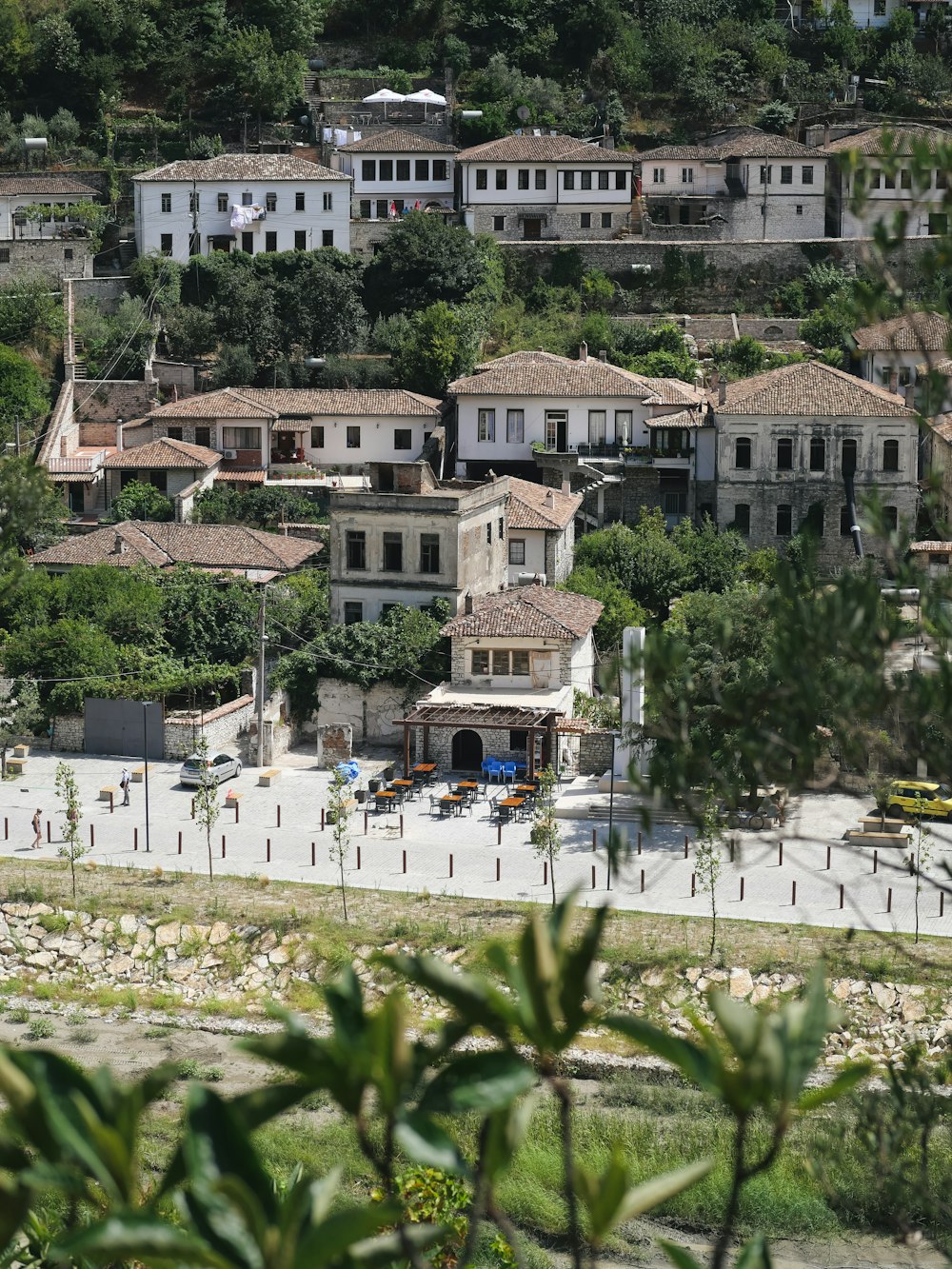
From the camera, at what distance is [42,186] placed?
5978 centimetres

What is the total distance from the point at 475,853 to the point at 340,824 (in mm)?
2313

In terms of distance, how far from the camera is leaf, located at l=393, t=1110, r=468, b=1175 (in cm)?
565

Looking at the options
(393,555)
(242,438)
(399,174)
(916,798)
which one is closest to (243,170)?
(399,174)

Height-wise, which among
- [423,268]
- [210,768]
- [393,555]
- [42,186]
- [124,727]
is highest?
[42,186]

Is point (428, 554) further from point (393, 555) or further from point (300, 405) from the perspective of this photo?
point (300, 405)

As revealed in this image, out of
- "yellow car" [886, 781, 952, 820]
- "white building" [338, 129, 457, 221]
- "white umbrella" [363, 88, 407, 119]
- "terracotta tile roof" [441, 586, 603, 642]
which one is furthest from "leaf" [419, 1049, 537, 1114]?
"white umbrella" [363, 88, 407, 119]

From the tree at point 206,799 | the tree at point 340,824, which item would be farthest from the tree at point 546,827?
the tree at point 206,799

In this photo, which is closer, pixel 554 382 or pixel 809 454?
pixel 809 454

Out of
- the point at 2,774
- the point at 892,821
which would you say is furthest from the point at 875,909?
the point at 2,774

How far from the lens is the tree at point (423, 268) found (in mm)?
54031

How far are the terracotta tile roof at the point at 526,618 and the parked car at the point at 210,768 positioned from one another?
493cm

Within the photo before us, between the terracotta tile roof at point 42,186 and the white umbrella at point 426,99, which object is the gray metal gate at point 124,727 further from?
the white umbrella at point 426,99

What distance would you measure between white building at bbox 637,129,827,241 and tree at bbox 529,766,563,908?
107 feet

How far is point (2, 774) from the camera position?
3428 centimetres
